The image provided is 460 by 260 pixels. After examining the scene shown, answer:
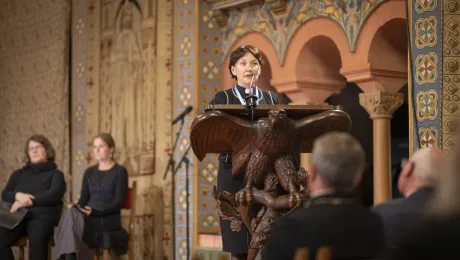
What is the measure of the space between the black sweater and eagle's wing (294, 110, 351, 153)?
4.01 metres

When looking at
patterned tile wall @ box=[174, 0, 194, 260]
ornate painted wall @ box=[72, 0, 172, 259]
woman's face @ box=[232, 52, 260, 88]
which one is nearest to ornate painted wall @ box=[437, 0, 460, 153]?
woman's face @ box=[232, 52, 260, 88]

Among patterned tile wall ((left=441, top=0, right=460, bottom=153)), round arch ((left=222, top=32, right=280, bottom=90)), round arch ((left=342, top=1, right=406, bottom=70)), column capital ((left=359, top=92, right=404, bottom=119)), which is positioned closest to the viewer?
patterned tile wall ((left=441, top=0, right=460, bottom=153))

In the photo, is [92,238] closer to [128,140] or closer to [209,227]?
[209,227]

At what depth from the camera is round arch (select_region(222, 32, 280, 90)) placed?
8.97 m

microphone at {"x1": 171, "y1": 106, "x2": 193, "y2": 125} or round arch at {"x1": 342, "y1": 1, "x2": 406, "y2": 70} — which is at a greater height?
round arch at {"x1": 342, "y1": 1, "x2": 406, "y2": 70}

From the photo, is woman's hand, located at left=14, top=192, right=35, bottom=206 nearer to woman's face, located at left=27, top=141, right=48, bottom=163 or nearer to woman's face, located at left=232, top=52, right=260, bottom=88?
woman's face, located at left=27, top=141, right=48, bottom=163

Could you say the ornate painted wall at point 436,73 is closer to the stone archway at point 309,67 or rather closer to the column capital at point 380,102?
the column capital at point 380,102

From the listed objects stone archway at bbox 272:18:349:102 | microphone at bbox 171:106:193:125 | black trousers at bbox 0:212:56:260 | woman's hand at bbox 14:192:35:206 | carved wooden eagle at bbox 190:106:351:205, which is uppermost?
stone archway at bbox 272:18:349:102

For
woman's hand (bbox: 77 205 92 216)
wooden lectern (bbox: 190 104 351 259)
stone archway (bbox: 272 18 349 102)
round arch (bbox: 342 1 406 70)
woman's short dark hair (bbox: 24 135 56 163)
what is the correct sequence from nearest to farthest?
wooden lectern (bbox: 190 104 351 259), round arch (bbox: 342 1 406 70), woman's hand (bbox: 77 205 92 216), woman's short dark hair (bbox: 24 135 56 163), stone archway (bbox: 272 18 349 102)

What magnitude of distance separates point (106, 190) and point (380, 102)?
2709 millimetres

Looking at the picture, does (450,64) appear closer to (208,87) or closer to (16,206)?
(208,87)

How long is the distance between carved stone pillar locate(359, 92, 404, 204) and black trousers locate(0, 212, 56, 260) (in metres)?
3.11

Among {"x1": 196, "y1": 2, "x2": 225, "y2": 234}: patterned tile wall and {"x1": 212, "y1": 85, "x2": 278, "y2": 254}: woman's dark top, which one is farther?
{"x1": 196, "y1": 2, "x2": 225, "y2": 234}: patterned tile wall

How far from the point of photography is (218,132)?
4.27 meters
